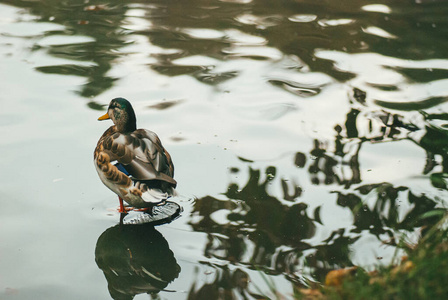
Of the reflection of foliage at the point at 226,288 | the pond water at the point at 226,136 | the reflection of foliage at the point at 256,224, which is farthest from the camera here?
the reflection of foliage at the point at 256,224

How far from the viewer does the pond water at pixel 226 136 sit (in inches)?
159

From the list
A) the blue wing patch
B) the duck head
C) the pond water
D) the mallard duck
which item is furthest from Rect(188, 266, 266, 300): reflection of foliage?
the duck head

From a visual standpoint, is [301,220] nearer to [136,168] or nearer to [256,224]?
[256,224]

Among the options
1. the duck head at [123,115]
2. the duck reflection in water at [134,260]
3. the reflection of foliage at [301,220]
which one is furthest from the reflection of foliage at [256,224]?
the duck head at [123,115]

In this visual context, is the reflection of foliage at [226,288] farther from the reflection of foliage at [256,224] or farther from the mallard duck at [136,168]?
the mallard duck at [136,168]

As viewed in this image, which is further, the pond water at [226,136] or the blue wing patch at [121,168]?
the blue wing patch at [121,168]

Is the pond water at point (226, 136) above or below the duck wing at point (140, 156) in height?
below

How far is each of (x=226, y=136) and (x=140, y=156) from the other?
1403 mm

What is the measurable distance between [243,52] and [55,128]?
7.84ft

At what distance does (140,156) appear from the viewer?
4289mm

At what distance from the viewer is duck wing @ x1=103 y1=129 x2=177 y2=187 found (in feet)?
13.8

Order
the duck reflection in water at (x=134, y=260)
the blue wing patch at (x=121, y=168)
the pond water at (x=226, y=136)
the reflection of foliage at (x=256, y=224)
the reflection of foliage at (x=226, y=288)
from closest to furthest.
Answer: the reflection of foliage at (x=226, y=288)
the duck reflection in water at (x=134, y=260)
the pond water at (x=226, y=136)
the reflection of foliage at (x=256, y=224)
the blue wing patch at (x=121, y=168)

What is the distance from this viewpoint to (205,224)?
14.5 feet

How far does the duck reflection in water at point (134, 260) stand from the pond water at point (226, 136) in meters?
0.01
